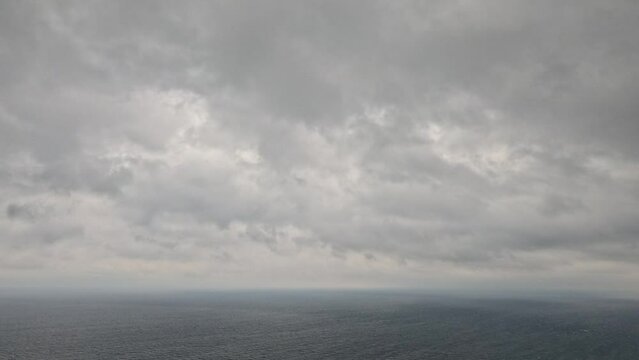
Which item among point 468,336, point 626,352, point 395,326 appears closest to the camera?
point 626,352

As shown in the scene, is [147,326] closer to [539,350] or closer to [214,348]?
[214,348]

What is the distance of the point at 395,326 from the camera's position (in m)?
192

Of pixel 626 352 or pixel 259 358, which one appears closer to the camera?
pixel 259 358

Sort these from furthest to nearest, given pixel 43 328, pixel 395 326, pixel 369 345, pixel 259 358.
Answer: pixel 395 326
pixel 43 328
pixel 369 345
pixel 259 358

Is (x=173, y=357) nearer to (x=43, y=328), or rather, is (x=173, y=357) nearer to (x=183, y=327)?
(x=183, y=327)

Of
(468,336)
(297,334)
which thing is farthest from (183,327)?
(468,336)

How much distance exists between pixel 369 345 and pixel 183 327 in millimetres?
95745

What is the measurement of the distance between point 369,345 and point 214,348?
172ft

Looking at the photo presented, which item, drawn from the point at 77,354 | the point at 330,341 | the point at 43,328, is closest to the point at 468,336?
the point at 330,341

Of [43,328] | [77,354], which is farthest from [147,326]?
[77,354]

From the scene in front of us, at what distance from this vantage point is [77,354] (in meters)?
114

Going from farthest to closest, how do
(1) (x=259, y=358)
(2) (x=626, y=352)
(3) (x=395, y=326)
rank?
(3) (x=395, y=326)
(2) (x=626, y=352)
(1) (x=259, y=358)

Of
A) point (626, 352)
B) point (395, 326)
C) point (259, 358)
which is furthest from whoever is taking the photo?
point (395, 326)

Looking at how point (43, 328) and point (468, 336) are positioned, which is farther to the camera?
point (43, 328)
